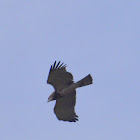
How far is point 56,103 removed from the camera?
1589cm

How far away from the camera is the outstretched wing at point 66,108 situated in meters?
15.6

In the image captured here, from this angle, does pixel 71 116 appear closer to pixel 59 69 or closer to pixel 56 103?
pixel 56 103

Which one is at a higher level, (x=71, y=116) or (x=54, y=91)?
(x=54, y=91)

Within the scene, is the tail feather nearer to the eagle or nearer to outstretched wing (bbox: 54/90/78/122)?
the eagle

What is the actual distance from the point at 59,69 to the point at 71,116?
7.88 feet

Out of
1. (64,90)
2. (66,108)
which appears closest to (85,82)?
(64,90)

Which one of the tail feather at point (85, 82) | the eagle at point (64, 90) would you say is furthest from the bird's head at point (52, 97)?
the tail feather at point (85, 82)

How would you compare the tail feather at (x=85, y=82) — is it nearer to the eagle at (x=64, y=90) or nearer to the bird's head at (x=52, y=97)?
the eagle at (x=64, y=90)

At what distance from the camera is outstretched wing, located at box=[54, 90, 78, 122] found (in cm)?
1563

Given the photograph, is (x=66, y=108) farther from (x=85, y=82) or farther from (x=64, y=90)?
(x=85, y=82)

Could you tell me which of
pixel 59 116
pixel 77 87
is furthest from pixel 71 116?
pixel 77 87

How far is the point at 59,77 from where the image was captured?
15047mm

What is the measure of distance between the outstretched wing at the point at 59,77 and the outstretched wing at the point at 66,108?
65 centimetres

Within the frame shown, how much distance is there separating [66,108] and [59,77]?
166cm
